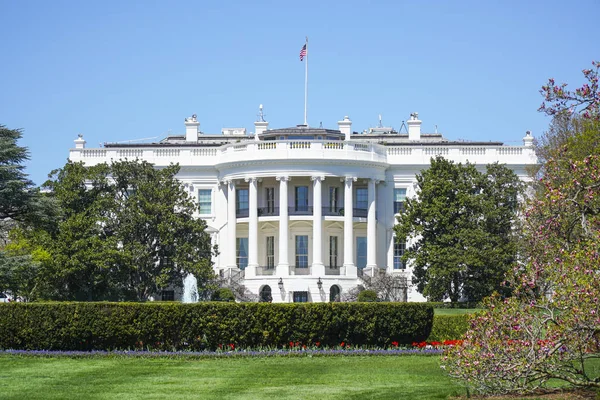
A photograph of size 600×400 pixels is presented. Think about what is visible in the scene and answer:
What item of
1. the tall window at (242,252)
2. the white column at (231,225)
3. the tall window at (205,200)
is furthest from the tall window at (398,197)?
the tall window at (205,200)

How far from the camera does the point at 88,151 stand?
7081 centimetres

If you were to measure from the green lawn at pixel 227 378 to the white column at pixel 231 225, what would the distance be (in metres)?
39.2

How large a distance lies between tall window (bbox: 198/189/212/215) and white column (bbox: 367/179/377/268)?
1024 centimetres

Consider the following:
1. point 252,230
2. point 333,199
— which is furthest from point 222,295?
point 333,199

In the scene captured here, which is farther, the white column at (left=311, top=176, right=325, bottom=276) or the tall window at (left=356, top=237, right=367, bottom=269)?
the tall window at (left=356, top=237, right=367, bottom=269)

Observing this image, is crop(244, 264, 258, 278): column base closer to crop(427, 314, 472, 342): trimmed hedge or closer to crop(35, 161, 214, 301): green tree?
crop(35, 161, 214, 301): green tree

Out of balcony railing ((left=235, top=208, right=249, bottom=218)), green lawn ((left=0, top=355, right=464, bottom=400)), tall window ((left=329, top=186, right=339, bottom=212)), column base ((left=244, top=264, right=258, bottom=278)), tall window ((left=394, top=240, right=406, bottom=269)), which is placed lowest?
green lawn ((left=0, top=355, right=464, bottom=400))

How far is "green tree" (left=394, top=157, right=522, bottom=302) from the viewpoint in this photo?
56.6 metres

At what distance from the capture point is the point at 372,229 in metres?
67.2

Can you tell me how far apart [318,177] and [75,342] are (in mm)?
37682

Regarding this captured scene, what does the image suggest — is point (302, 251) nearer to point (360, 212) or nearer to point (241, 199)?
point (360, 212)

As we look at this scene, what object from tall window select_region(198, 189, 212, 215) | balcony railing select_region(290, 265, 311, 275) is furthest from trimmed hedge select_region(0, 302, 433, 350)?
tall window select_region(198, 189, 212, 215)

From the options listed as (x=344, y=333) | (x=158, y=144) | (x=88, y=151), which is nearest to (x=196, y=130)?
(x=158, y=144)

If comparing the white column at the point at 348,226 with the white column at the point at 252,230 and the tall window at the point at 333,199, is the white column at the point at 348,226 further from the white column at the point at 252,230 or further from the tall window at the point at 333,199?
the white column at the point at 252,230
